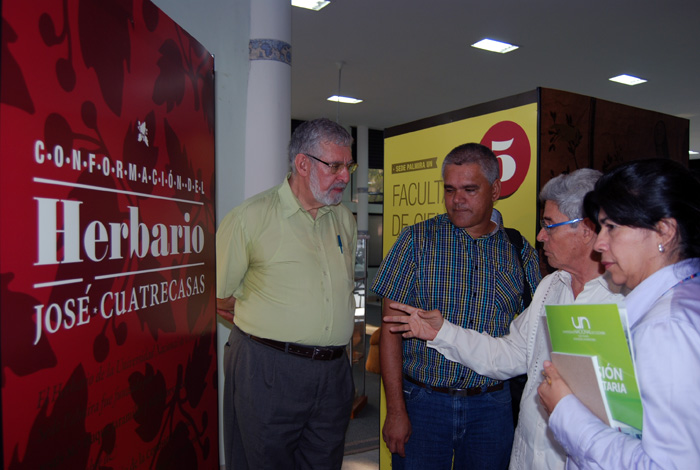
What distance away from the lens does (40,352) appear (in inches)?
35.5

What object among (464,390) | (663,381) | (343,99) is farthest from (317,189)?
(343,99)

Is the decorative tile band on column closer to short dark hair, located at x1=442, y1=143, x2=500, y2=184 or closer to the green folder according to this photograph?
short dark hair, located at x1=442, y1=143, x2=500, y2=184

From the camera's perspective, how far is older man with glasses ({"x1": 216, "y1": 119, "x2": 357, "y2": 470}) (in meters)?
1.88

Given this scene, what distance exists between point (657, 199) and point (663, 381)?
1.17 ft

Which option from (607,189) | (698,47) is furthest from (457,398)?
(698,47)

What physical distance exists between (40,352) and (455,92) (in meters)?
8.24

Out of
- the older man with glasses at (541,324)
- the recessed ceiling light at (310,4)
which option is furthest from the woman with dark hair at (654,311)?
the recessed ceiling light at (310,4)

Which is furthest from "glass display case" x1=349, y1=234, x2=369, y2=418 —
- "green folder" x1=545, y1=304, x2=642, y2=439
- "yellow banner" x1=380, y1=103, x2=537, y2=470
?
"green folder" x1=545, y1=304, x2=642, y2=439

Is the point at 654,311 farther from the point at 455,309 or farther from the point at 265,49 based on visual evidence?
the point at 265,49

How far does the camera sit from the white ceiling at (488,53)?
5.21 meters

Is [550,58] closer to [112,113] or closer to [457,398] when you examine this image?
[457,398]

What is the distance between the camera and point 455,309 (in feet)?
6.09

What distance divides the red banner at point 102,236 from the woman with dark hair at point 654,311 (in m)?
1.01

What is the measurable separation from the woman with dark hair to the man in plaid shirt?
0.71 m
